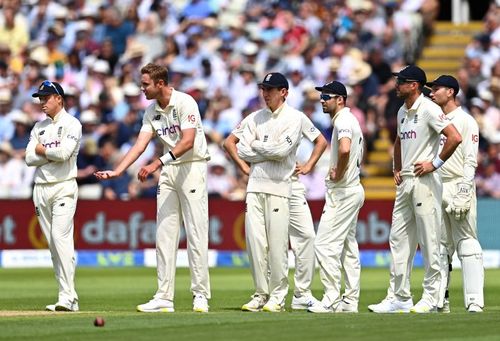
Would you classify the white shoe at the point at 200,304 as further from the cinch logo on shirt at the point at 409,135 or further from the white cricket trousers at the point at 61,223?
the cinch logo on shirt at the point at 409,135

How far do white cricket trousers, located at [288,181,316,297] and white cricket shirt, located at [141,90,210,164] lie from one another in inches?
45.1

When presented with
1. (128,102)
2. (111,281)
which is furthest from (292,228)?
(128,102)

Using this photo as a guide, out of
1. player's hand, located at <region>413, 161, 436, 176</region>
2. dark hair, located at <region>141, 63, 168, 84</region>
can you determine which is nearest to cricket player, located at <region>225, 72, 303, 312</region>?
dark hair, located at <region>141, 63, 168, 84</region>

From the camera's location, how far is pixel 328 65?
89.7 feet

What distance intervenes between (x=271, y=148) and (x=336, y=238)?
103 centimetres

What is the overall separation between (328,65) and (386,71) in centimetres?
104

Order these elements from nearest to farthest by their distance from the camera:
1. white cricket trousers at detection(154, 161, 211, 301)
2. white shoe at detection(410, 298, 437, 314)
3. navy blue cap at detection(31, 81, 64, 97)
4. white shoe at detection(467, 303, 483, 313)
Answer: white shoe at detection(410, 298, 437, 314) < white shoe at detection(467, 303, 483, 313) < white cricket trousers at detection(154, 161, 211, 301) < navy blue cap at detection(31, 81, 64, 97)

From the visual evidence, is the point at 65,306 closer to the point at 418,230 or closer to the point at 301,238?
the point at 301,238

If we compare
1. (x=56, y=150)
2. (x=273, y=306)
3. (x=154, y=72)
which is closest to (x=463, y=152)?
(x=273, y=306)

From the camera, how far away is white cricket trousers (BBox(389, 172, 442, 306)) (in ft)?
45.6

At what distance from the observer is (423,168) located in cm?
1376

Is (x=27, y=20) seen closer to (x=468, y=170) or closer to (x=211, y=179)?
(x=211, y=179)

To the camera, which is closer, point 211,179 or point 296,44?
point 211,179

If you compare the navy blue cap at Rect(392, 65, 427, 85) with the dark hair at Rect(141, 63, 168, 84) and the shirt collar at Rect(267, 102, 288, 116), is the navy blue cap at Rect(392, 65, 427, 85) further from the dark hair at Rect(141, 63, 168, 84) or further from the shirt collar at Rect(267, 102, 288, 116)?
the dark hair at Rect(141, 63, 168, 84)
